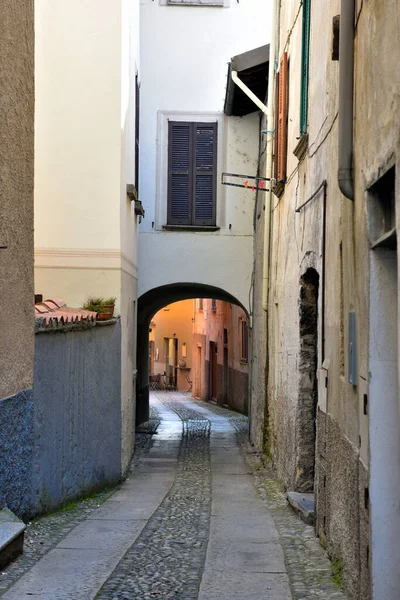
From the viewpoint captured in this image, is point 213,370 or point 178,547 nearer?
point 178,547

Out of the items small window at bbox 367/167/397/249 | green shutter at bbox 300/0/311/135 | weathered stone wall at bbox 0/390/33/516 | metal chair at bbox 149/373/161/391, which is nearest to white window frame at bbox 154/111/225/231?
green shutter at bbox 300/0/311/135

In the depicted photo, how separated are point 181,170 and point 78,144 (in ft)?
14.5

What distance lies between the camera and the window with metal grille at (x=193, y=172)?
53.2 feet

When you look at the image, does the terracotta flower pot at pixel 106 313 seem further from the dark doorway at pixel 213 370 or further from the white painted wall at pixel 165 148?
the dark doorway at pixel 213 370

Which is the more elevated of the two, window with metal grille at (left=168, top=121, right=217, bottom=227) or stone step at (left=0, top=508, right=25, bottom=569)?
window with metal grille at (left=168, top=121, right=217, bottom=227)

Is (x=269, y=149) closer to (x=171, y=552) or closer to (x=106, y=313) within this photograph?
(x=106, y=313)

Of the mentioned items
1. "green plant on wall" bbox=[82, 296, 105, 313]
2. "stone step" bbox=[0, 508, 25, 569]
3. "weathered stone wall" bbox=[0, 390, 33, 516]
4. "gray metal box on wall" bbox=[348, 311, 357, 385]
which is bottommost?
"stone step" bbox=[0, 508, 25, 569]

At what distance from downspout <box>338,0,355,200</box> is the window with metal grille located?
34.7 feet

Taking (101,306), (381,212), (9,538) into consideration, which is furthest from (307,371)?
(381,212)

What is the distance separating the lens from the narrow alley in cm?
579

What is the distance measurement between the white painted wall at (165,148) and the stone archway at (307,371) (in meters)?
6.66

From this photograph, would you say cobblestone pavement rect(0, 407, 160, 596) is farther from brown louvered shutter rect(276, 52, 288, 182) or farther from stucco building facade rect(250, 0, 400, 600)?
brown louvered shutter rect(276, 52, 288, 182)

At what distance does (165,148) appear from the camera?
16250 mm

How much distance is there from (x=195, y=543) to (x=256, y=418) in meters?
7.85
